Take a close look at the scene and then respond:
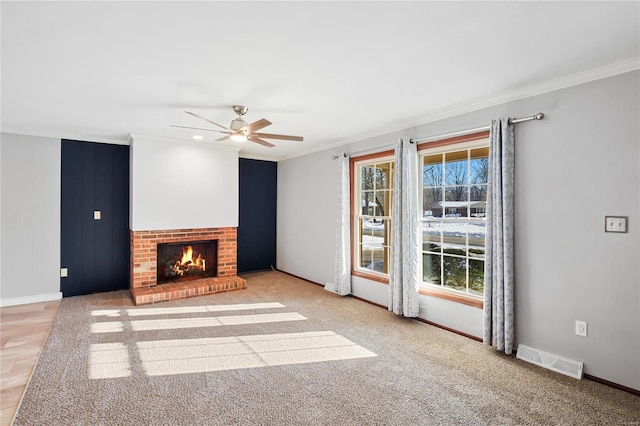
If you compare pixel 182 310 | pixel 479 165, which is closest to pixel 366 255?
pixel 479 165

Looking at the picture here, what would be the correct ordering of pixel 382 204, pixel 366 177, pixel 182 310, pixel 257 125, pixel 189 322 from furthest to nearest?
1. pixel 366 177
2. pixel 382 204
3. pixel 182 310
4. pixel 189 322
5. pixel 257 125

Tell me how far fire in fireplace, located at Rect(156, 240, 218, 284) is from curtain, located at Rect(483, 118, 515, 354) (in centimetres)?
452

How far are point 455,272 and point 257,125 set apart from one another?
2.86 m

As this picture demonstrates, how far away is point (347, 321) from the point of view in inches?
164

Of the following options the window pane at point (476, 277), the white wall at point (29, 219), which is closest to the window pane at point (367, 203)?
the window pane at point (476, 277)

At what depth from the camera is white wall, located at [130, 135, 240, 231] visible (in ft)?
16.8

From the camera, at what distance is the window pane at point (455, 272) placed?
153 inches

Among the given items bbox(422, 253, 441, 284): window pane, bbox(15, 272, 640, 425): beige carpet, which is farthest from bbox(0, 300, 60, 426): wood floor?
bbox(422, 253, 441, 284): window pane

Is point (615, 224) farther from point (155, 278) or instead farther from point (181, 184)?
point (155, 278)

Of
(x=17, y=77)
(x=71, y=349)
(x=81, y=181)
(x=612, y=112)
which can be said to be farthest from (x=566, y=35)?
(x=81, y=181)

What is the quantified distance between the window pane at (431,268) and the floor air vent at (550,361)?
1200 mm

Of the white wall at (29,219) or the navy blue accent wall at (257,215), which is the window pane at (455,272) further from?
the white wall at (29,219)

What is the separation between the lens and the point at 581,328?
2.81 m

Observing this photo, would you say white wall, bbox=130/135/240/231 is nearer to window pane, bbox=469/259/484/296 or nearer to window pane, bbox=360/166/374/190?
window pane, bbox=360/166/374/190
